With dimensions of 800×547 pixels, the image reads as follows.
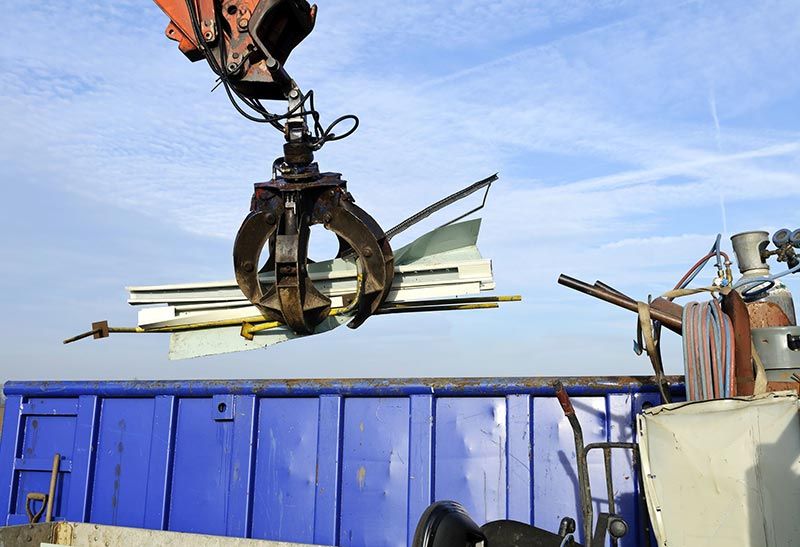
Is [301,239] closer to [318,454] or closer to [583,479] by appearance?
[318,454]

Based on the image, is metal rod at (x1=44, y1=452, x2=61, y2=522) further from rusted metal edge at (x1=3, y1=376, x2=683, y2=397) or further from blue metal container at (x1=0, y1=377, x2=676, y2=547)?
rusted metal edge at (x1=3, y1=376, x2=683, y2=397)

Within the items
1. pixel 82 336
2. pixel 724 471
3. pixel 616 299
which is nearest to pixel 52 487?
pixel 82 336

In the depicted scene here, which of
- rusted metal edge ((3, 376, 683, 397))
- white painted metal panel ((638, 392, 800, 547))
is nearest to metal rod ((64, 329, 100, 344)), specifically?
rusted metal edge ((3, 376, 683, 397))

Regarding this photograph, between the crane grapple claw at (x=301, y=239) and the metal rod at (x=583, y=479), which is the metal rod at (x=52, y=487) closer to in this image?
the crane grapple claw at (x=301, y=239)

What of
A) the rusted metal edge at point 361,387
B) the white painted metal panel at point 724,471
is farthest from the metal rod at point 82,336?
the white painted metal panel at point 724,471

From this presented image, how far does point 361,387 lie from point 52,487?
199cm

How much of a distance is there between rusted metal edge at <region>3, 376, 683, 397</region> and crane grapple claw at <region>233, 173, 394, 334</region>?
51 cm

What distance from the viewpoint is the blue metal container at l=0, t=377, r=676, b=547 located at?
3430mm

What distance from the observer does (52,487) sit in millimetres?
4160

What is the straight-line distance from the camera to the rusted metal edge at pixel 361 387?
3.42m

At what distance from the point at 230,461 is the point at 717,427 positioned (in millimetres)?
2479

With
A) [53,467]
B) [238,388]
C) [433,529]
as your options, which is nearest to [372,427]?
[238,388]

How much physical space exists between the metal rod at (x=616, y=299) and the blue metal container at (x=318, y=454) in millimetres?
445

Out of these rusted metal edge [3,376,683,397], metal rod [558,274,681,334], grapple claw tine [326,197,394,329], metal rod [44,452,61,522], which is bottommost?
metal rod [44,452,61,522]
